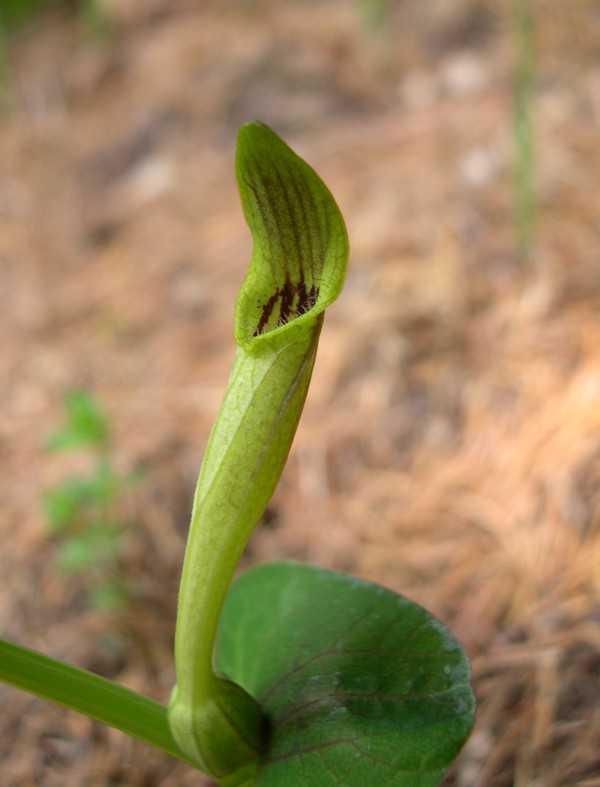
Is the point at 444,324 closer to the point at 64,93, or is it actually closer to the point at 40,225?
the point at 40,225

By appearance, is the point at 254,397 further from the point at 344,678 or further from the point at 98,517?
the point at 98,517

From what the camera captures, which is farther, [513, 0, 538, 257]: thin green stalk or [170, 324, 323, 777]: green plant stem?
[513, 0, 538, 257]: thin green stalk

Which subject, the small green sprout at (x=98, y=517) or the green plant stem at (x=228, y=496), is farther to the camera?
the small green sprout at (x=98, y=517)

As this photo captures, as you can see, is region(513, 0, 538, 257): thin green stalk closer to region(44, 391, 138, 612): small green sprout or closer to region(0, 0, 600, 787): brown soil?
region(0, 0, 600, 787): brown soil

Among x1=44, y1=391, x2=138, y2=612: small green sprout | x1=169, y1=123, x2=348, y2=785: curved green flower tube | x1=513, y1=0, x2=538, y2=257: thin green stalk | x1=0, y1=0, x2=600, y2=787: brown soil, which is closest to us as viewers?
x1=169, y1=123, x2=348, y2=785: curved green flower tube

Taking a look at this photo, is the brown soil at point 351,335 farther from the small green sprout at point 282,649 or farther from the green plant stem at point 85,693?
the green plant stem at point 85,693

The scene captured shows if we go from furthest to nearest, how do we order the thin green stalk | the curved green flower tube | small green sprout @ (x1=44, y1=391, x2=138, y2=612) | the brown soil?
1. the thin green stalk
2. small green sprout @ (x1=44, y1=391, x2=138, y2=612)
3. the brown soil
4. the curved green flower tube

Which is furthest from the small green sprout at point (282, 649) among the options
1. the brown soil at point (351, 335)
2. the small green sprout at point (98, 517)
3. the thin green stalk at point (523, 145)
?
the thin green stalk at point (523, 145)

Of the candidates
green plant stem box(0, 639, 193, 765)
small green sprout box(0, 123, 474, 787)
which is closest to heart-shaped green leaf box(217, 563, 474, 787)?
small green sprout box(0, 123, 474, 787)

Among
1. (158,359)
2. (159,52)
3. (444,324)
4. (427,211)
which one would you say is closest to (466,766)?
(444,324)
